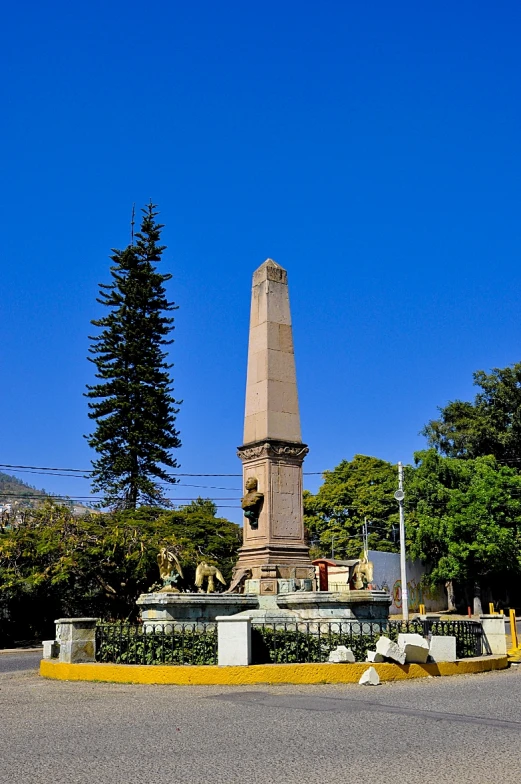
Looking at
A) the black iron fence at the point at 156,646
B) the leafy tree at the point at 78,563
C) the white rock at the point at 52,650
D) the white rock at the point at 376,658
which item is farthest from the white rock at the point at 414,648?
the leafy tree at the point at 78,563

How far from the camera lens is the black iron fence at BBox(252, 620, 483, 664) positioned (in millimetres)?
12844

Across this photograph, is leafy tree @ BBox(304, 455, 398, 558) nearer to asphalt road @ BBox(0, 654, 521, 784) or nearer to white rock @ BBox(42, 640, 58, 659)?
white rock @ BBox(42, 640, 58, 659)

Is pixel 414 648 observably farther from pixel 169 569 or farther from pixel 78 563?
pixel 78 563

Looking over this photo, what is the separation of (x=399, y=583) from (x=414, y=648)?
106 feet

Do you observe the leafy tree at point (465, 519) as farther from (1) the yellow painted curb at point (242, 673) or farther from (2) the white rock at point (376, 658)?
(1) the yellow painted curb at point (242, 673)

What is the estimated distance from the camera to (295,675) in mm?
12023

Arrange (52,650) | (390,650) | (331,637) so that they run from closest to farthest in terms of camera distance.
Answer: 1. (390,650)
2. (331,637)
3. (52,650)

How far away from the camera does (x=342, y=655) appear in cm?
1239

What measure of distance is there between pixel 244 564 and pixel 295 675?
5.51 meters

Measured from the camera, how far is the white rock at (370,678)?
1191cm

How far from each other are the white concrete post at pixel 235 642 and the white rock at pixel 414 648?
2.57 meters

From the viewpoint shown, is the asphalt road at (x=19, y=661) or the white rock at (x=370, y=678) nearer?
the white rock at (x=370, y=678)

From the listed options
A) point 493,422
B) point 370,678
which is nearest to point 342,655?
point 370,678

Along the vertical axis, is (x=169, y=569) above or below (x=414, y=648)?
above
